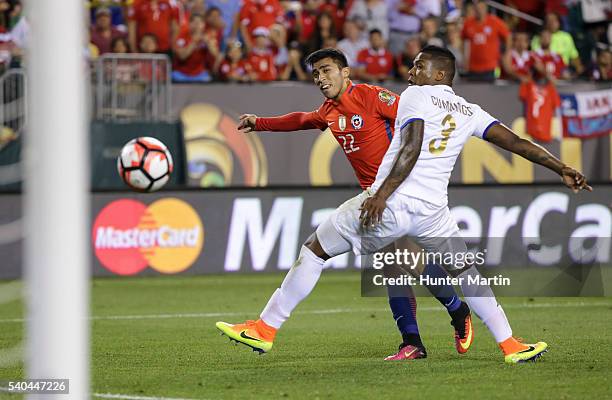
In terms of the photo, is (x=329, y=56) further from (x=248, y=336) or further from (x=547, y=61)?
(x=547, y=61)

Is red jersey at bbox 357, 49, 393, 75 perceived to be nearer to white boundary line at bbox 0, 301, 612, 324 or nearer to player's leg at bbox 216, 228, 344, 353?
white boundary line at bbox 0, 301, 612, 324

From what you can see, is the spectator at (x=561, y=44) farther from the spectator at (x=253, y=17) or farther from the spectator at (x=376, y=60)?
the spectator at (x=253, y=17)

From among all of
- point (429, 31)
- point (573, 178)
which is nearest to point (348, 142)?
point (573, 178)

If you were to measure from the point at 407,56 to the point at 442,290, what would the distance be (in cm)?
1200

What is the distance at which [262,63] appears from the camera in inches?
752

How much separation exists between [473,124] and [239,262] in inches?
336

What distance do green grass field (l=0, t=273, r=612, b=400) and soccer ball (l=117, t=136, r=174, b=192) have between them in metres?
1.33

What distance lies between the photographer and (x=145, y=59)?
697 inches

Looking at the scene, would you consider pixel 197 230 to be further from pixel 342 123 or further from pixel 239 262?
pixel 342 123

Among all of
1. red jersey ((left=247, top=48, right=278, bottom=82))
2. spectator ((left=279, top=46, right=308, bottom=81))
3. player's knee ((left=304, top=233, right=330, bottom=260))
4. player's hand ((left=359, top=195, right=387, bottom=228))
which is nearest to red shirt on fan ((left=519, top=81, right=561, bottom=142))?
spectator ((left=279, top=46, right=308, bottom=81))

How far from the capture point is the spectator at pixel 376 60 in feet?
63.8

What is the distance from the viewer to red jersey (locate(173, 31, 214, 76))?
60.7ft

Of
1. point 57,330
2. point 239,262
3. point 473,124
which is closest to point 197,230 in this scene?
point 239,262

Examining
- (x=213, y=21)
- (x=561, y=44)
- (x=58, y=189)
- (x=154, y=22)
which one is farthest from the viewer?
(x=561, y=44)
